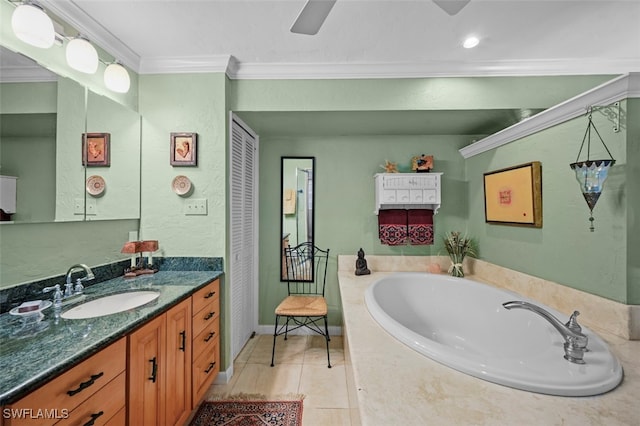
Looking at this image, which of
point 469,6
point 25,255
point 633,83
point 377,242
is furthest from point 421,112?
point 25,255

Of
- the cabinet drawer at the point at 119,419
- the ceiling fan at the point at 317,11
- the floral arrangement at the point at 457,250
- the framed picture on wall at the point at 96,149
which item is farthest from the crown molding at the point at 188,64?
the floral arrangement at the point at 457,250

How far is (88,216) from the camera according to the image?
65.8 inches

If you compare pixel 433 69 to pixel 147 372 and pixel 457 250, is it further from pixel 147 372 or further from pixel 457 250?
pixel 147 372

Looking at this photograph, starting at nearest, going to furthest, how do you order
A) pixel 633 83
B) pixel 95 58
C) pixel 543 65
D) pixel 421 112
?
pixel 633 83, pixel 95 58, pixel 543 65, pixel 421 112

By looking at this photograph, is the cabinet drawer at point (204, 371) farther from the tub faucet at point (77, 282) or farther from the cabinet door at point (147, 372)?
the tub faucet at point (77, 282)

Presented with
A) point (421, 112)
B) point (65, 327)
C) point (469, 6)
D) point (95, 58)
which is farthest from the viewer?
point (421, 112)

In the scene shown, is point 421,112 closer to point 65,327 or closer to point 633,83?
point 633,83

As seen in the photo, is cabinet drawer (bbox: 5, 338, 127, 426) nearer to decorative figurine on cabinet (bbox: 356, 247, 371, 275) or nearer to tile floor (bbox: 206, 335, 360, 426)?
tile floor (bbox: 206, 335, 360, 426)

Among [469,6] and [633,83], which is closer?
[633,83]

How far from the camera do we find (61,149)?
4.91 feet

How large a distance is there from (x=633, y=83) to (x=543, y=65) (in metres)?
0.93

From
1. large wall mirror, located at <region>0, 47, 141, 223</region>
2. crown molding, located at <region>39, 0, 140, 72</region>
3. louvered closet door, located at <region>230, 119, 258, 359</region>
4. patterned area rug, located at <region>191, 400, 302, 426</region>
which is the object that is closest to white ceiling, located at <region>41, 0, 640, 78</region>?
crown molding, located at <region>39, 0, 140, 72</region>

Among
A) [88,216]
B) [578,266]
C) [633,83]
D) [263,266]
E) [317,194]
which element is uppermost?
[633,83]

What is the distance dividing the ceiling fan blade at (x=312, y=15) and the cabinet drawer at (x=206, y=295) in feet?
5.46
